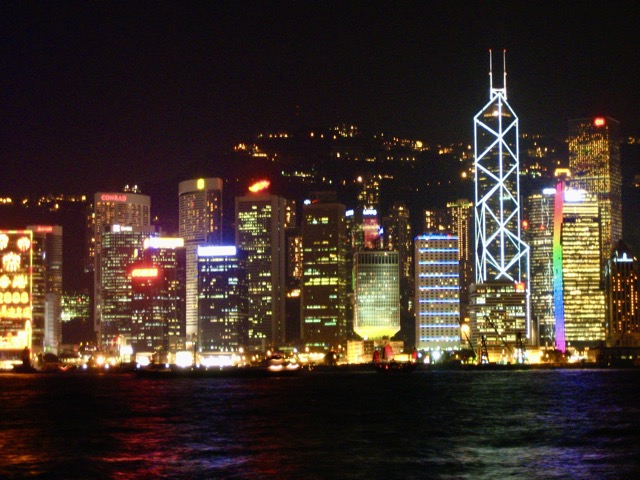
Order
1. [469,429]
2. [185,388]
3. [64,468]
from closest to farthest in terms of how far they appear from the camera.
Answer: [64,468] → [469,429] → [185,388]

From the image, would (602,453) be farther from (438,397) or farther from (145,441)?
(438,397)

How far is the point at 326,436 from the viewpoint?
75.4 meters

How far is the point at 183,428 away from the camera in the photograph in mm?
83188

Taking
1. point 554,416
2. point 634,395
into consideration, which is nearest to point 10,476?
point 554,416

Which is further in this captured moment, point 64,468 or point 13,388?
point 13,388

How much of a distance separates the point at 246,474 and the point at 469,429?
27986mm

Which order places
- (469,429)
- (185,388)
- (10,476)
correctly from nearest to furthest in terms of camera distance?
1. (10,476)
2. (469,429)
3. (185,388)

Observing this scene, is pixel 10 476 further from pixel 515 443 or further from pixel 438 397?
pixel 438 397

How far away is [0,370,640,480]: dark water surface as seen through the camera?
59.0 meters

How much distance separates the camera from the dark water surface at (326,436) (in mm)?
58988

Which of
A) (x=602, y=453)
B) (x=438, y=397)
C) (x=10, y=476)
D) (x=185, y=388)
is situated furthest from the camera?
(x=185, y=388)

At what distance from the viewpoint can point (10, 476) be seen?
56.8 meters

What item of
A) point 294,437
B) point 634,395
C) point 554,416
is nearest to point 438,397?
point 634,395

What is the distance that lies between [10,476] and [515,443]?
3053 centimetres
